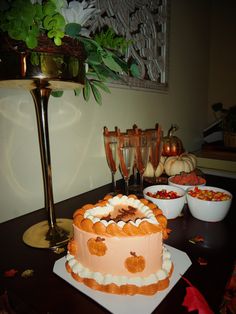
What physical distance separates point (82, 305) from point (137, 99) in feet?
3.55

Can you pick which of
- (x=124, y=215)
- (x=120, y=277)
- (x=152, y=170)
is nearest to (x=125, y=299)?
(x=120, y=277)

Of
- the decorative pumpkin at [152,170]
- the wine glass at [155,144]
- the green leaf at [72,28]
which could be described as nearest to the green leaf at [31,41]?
the green leaf at [72,28]

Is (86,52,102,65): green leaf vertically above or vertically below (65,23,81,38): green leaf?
below

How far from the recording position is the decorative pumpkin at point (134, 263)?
476 mm

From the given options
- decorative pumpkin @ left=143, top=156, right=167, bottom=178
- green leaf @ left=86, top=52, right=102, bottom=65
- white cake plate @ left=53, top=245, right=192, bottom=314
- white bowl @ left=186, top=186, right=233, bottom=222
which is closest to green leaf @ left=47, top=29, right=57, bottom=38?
green leaf @ left=86, top=52, right=102, bottom=65

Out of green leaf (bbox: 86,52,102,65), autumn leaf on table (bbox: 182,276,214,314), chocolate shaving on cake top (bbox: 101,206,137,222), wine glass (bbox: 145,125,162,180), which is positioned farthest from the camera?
wine glass (bbox: 145,125,162,180)

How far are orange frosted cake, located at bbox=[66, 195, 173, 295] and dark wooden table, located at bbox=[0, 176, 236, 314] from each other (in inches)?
1.4

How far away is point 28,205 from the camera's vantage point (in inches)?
33.8

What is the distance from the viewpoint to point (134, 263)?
1.56ft

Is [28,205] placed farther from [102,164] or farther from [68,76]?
[68,76]

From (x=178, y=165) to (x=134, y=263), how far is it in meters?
0.79

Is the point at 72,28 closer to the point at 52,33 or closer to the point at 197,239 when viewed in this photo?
the point at 52,33

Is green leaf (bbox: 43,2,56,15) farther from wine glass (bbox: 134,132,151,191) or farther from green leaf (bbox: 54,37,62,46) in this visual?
wine glass (bbox: 134,132,151,191)

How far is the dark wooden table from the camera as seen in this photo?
1.44 ft
